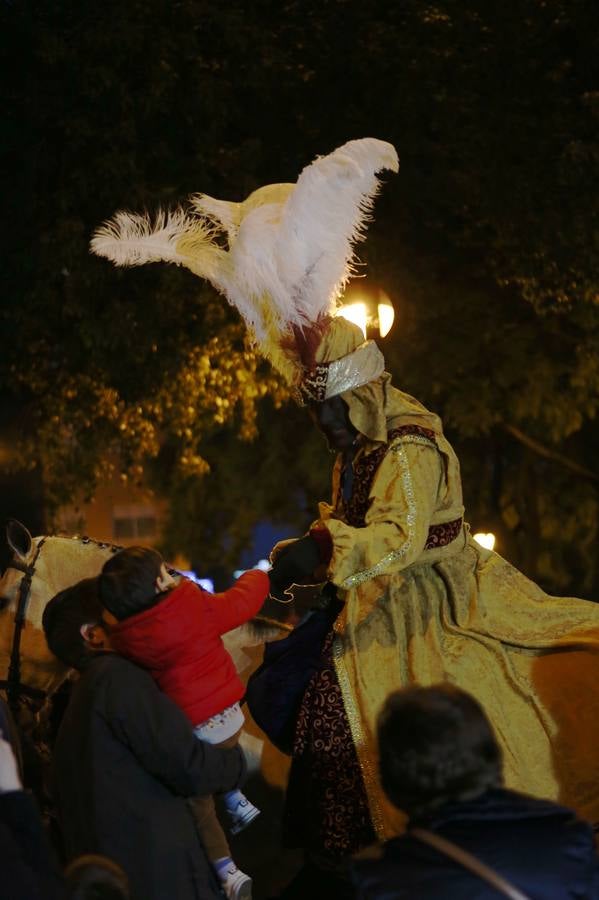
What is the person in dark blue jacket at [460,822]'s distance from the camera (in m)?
2.29

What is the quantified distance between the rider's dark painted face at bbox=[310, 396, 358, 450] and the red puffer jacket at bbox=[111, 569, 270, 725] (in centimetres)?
61

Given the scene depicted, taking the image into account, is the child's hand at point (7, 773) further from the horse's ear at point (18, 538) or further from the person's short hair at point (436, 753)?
the horse's ear at point (18, 538)

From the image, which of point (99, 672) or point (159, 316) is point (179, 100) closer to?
point (159, 316)

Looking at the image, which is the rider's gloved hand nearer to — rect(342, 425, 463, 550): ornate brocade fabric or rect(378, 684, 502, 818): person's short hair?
rect(342, 425, 463, 550): ornate brocade fabric

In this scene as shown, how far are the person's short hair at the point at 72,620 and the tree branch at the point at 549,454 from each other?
879 centimetres

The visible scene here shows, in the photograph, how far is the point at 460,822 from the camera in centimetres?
238

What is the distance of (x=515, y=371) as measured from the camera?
11570mm

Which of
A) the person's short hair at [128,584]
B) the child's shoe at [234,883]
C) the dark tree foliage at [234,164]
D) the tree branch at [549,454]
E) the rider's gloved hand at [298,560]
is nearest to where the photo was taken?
the person's short hair at [128,584]

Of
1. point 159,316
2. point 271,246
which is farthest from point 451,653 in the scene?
point 159,316

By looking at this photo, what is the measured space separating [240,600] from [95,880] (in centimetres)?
162

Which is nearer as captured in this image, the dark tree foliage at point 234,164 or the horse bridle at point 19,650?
the horse bridle at point 19,650

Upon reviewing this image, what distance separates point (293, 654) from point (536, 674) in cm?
93

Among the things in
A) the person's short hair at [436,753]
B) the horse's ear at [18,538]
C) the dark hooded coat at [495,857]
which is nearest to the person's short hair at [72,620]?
the horse's ear at [18,538]

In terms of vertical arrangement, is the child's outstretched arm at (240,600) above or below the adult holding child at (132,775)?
above
